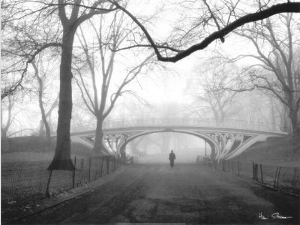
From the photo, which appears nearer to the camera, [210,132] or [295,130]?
[295,130]

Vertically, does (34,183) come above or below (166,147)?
below

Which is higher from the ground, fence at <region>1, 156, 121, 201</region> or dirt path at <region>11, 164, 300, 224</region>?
fence at <region>1, 156, 121, 201</region>

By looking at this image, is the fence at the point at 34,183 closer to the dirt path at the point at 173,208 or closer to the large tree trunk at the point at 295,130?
the dirt path at the point at 173,208

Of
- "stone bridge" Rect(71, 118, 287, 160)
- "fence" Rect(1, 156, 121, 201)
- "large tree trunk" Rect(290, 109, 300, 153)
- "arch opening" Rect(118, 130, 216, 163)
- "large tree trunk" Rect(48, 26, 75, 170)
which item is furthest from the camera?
"arch opening" Rect(118, 130, 216, 163)

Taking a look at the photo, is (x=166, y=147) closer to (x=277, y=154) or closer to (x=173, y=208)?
(x=277, y=154)

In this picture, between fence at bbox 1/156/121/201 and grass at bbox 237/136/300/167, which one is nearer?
fence at bbox 1/156/121/201

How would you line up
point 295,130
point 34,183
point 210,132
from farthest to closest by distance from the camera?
point 210,132, point 295,130, point 34,183

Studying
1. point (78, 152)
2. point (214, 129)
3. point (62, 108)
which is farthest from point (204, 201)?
point (214, 129)

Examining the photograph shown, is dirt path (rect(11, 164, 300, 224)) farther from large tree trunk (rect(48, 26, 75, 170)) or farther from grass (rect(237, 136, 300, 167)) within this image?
grass (rect(237, 136, 300, 167))

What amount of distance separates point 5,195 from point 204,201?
5.92 meters

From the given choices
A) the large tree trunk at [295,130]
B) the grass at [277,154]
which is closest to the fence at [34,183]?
the grass at [277,154]

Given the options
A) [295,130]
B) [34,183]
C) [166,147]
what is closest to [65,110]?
[34,183]

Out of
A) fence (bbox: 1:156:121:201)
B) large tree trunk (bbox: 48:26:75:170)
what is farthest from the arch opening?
fence (bbox: 1:156:121:201)

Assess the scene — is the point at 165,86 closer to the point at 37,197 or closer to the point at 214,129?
the point at 37,197
